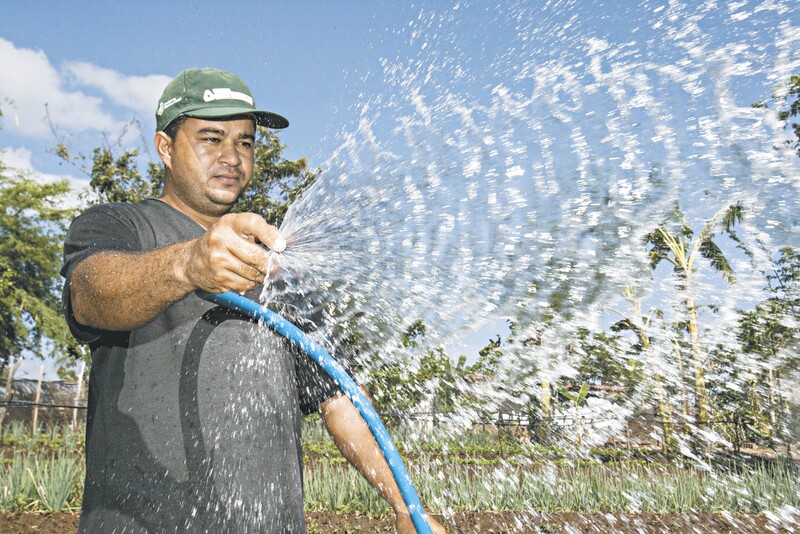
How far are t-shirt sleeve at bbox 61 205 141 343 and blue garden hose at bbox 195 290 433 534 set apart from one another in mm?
302

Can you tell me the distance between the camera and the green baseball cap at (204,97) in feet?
6.12

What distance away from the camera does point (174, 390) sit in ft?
5.03

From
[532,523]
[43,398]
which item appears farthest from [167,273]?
[43,398]

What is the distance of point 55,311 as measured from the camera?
2444 cm

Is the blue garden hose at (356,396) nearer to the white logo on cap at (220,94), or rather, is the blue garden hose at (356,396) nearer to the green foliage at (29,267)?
the white logo on cap at (220,94)

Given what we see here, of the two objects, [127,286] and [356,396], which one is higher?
[127,286]

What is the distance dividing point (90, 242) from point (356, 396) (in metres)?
0.76

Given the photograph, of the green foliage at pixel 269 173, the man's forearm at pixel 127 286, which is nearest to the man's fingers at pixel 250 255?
the man's forearm at pixel 127 286

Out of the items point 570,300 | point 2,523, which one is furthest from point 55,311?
point 570,300

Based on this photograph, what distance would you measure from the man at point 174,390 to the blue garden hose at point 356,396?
12 centimetres

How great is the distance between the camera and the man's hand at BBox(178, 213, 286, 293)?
1129 mm

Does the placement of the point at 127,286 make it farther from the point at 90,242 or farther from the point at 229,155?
the point at 229,155

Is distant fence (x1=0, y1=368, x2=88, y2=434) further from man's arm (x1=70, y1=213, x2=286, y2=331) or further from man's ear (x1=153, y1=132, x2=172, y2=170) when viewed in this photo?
man's arm (x1=70, y1=213, x2=286, y2=331)

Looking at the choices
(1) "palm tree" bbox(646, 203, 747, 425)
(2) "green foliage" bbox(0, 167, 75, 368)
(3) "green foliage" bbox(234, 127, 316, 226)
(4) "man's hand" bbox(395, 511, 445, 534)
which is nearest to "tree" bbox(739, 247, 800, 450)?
(1) "palm tree" bbox(646, 203, 747, 425)
